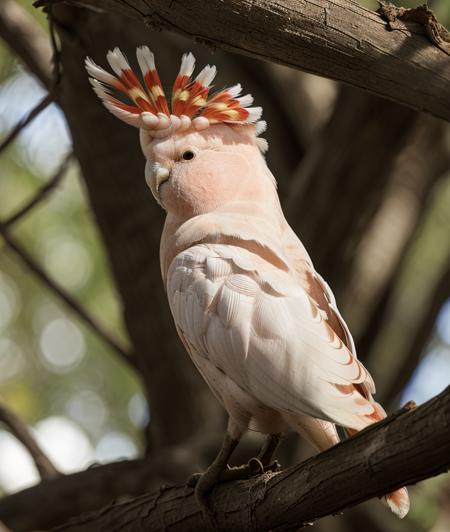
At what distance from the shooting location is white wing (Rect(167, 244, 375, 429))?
2008 mm

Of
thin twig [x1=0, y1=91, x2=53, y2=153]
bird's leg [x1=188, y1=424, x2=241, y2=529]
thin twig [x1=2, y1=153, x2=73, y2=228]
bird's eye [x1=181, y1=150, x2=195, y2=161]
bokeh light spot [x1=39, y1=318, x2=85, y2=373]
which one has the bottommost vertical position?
bokeh light spot [x1=39, y1=318, x2=85, y2=373]

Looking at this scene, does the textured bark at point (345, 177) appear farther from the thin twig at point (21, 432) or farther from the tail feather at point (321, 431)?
the tail feather at point (321, 431)

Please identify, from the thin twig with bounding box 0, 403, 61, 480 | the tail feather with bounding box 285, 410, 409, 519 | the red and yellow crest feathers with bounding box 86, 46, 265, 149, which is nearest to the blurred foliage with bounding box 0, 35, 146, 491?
the thin twig with bounding box 0, 403, 61, 480

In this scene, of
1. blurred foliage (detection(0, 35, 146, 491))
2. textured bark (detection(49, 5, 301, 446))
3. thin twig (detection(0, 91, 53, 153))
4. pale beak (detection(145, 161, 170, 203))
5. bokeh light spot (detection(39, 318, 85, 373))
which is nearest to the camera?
pale beak (detection(145, 161, 170, 203))

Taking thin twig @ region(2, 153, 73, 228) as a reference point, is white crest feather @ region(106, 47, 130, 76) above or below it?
above

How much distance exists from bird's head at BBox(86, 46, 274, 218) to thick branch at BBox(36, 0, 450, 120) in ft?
0.77

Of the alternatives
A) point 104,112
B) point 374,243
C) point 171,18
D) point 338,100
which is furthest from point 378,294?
point 171,18

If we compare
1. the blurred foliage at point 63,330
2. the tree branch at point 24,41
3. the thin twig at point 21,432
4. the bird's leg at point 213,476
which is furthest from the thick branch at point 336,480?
the blurred foliage at point 63,330

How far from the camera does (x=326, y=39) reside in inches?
83.0

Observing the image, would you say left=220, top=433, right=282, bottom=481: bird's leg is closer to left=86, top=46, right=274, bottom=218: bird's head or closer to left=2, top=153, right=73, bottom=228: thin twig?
left=86, top=46, right=274, bottom=218: bird's head

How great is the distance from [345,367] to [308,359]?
92 millimetres

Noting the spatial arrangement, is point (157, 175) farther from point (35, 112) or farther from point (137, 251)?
point (137, 251)

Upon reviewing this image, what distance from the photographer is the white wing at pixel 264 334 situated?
2.01m

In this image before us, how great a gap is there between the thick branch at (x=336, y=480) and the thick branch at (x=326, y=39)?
0.89 m
